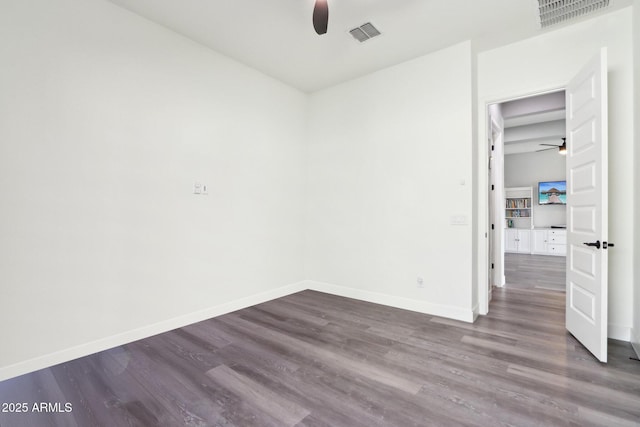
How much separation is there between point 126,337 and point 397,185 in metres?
3.33

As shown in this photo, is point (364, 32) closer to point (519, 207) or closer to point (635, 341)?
point (635, 341)

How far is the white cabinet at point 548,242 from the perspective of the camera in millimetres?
8008

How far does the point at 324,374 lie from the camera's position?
2.16 metres

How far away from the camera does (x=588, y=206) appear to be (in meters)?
2.54

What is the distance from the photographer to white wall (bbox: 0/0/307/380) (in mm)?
2182

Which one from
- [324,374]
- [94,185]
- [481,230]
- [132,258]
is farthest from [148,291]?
[481,230]

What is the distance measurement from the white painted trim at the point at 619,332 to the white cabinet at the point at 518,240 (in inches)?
264

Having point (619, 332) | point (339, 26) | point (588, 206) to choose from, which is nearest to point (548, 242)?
point (619, 332)

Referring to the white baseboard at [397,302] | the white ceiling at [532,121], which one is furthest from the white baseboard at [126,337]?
the white ceiling at [532,121]

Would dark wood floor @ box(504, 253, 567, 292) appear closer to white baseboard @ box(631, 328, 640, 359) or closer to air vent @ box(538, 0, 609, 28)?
white baseboard @ box(631, 328, 640, 359)

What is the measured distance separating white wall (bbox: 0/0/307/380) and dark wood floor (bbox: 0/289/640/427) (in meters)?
0.38

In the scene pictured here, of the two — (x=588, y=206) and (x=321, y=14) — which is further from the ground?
(x=321, y=14)

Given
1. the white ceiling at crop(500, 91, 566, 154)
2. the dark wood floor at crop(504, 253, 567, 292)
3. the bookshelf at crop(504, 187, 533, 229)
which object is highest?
the white ceiling at crop(500, 91, 566, 154)

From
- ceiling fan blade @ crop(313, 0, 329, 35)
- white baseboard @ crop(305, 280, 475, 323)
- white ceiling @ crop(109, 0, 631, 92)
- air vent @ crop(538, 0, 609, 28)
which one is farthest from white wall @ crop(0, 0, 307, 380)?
air vent @ crop(538, 0, 609, 28)
